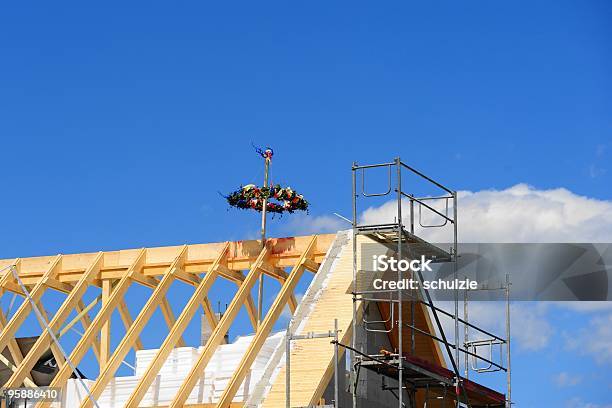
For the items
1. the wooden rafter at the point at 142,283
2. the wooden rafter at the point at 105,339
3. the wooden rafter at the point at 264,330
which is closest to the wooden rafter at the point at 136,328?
the wooden rafter at the point at 142,283

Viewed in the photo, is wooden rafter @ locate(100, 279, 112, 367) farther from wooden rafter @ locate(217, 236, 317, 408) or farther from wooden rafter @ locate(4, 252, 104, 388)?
wooden rafter @ locate(217, 236, 317, 408)

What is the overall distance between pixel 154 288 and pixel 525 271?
8.24m

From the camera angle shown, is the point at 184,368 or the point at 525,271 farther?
the point at 525,271

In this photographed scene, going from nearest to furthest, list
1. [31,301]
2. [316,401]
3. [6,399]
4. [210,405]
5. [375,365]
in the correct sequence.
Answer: [375,365], [316,401], [210,405], [6,399], [31,301]

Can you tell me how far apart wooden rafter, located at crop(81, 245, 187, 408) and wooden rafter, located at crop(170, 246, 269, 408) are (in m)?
1.70

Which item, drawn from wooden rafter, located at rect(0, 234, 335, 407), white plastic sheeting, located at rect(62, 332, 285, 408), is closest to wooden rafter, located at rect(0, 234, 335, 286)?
wooden rafter, located at rect(0, 234, 335, 407)

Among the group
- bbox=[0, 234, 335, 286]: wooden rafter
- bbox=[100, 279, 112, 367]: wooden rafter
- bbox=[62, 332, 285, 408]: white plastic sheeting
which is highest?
bbox=[0, 234, 335, 286]: wooden rafter

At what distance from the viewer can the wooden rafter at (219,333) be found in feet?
90.7

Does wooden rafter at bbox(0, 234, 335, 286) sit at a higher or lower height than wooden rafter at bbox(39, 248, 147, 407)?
higher

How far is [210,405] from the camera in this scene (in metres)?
27.6

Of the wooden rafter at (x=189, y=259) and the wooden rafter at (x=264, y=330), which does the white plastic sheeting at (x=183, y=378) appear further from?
the wooden rafter at (x=189, y=259)

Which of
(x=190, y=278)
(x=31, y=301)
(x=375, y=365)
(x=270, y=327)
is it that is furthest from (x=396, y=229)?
(x=31, y=301)

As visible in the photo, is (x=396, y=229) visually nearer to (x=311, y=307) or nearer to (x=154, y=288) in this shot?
(x=311, y=307)

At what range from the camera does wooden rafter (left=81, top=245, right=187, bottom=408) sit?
94.6 ft
